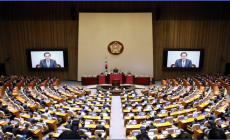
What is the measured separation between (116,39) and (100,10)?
4.20m

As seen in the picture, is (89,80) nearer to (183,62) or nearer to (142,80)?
(142,80)

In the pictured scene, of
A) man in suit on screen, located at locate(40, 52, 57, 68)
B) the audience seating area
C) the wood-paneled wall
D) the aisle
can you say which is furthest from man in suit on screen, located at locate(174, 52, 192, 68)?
man in suit on screen, located at locate(40, 52, 57, 68)

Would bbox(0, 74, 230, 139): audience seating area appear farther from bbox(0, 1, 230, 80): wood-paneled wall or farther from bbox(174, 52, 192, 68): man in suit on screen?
bbox(0, 1, 230, 80): wood-paneled wall

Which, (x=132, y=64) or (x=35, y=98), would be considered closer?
(x=35, y=98)

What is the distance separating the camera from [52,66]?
23.0 m

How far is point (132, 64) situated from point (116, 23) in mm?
5514

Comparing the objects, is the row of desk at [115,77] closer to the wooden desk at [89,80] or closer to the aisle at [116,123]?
the wooden desk at [89,80]

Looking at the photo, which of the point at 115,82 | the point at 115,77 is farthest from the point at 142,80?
the point at 115,82

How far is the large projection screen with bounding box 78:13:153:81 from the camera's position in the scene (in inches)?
859

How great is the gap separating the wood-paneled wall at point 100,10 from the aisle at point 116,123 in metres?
12.0

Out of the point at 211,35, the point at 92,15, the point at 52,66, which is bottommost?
the point at 52,66

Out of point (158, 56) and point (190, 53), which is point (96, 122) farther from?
point (190, 53)

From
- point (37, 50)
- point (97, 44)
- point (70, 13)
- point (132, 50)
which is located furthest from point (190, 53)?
point (37, 50)

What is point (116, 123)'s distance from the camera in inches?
410
